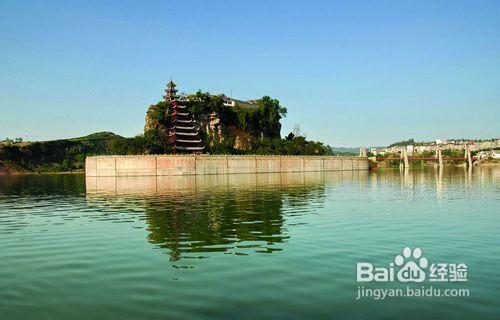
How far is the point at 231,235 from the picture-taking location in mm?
19656

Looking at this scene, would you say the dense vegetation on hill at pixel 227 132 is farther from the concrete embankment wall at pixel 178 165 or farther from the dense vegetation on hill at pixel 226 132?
the concrete embankment wall at pixel 178 165

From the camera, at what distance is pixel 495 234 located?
19.0m

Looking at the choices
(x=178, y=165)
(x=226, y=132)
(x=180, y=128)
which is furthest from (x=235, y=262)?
(x=226, y=132)

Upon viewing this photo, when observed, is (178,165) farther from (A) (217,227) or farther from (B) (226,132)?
(A) (217,227)

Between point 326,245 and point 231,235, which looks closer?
point 326,245

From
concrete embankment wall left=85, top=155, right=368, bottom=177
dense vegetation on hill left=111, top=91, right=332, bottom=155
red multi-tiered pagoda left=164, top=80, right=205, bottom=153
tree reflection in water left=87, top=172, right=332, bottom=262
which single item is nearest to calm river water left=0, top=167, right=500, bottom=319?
tree reflection in water left=87, top=172, right=332, bottom=262

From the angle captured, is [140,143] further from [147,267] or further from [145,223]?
[147,267]

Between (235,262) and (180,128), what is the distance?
103 metres

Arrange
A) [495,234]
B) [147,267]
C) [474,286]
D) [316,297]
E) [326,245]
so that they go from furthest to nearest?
[495,234]
[326,245]
[147,267]
[474,286]
[316,297]

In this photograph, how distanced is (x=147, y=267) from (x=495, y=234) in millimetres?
13317

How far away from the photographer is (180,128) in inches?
4542

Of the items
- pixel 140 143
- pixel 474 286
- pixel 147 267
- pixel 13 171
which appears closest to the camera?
pixel 474 286

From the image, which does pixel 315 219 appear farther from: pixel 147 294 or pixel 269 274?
pixel 147 294

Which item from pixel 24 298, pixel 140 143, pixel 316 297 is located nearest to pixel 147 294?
pixel 24 298
